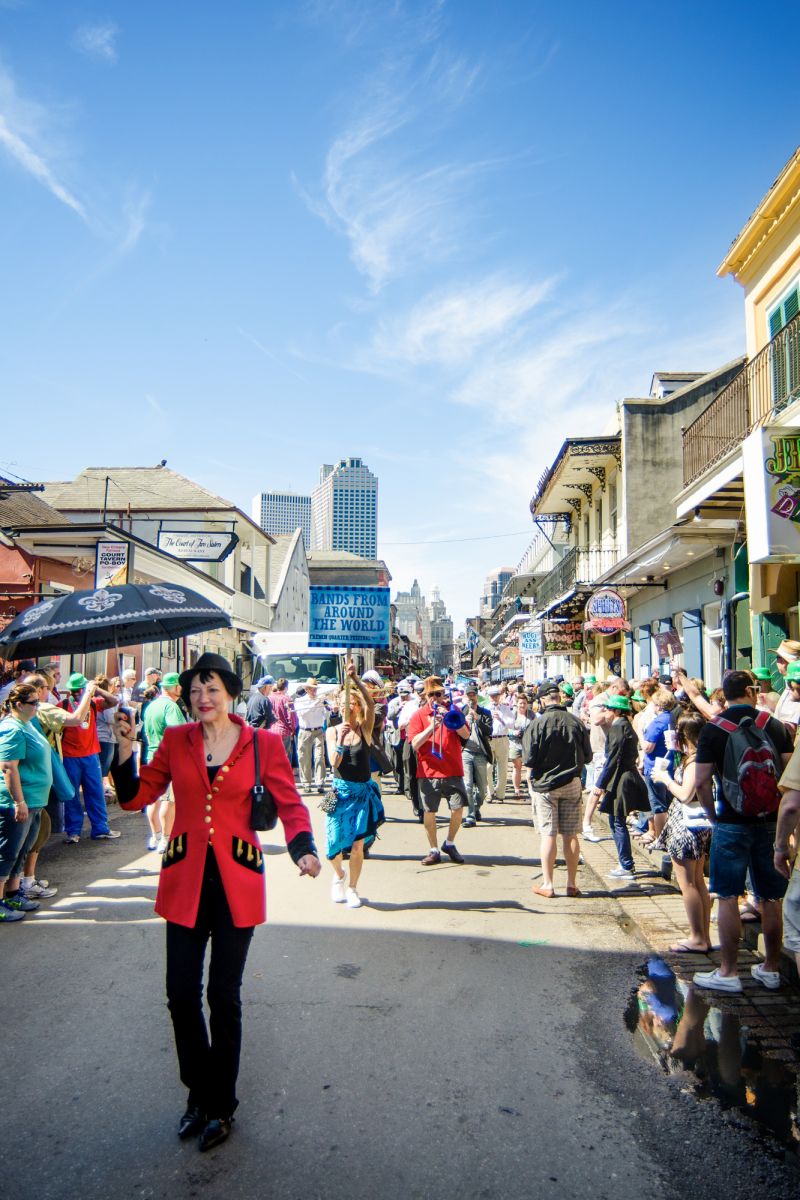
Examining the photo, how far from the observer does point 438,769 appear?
852cm

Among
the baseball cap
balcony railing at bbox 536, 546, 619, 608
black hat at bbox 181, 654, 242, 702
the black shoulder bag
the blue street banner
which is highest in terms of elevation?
balcony railing at bbox 536, 546, 619, 608

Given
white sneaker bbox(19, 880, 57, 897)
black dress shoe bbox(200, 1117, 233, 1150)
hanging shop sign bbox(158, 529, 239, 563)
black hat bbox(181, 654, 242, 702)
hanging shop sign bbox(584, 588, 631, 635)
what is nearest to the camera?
black dress shoe bbox(200, 1117, 233, 1150)

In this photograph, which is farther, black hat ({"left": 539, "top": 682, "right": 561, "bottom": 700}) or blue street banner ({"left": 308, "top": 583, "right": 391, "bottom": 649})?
blue street banner ({"left": 308, "top": 583, "right": 391, "bottom": 649})

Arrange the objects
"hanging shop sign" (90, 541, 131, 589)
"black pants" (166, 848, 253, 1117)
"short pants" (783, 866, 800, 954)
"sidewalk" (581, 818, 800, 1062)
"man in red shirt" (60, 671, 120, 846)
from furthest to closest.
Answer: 1. "hanging shop sign" (90, 541, 131, 589)
2. "man in red shirt" (60, 671, 120, 846)
3. "sidewalk" (581, 818, 800, 1062)
4. "short pants" (783, 866, 800, 954)
5. "black pants" (166, 848, 253, 1117)

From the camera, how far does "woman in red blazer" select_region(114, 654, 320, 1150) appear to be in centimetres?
333

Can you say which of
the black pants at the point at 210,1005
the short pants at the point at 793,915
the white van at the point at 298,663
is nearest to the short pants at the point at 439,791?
the short pants at the point at 793,915

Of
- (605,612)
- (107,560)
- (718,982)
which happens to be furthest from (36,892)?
(605,612)

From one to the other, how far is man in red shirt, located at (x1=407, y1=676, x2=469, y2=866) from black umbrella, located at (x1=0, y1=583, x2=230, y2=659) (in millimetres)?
2720

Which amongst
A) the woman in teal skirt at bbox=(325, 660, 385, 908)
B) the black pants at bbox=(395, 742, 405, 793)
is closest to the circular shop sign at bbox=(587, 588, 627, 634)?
the black pants at bbox=(395, 742, 405, 793)

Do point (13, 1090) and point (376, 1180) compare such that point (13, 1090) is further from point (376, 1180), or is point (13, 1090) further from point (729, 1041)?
point (729, 1041)

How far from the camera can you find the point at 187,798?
3.53m

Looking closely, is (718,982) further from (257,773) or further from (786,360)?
(786,360)

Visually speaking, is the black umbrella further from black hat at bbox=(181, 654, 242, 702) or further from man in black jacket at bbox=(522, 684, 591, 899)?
man in black jacket at bbox=(522, 684, 591, 899)

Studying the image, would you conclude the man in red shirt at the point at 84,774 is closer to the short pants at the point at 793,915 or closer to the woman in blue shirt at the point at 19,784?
the woman in blue shirt at the point at 19,784
